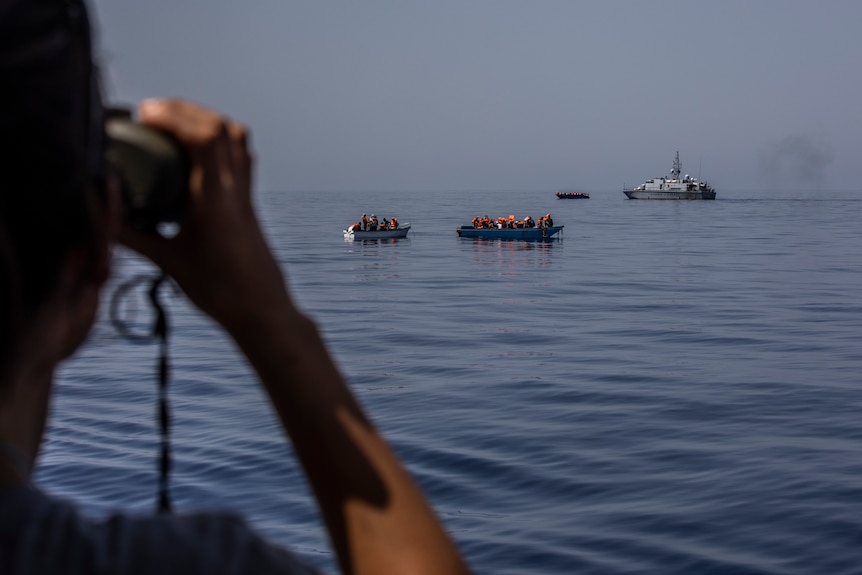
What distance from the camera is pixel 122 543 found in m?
0.92

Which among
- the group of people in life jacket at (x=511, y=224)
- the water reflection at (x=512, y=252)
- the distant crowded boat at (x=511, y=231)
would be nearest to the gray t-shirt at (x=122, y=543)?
the water reflection at (x=512, y=252)

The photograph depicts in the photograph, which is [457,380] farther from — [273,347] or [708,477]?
[273,347]

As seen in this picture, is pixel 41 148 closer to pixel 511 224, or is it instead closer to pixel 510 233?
pixel 510 233

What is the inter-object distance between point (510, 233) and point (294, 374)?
5623cm

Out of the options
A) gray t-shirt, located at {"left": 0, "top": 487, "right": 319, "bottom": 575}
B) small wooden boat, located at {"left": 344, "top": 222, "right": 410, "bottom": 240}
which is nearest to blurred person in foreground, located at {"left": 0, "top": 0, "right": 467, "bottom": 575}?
gray t-shirt, located at {"left": 0, "top": 487, "right": 319, "bottom": 575}

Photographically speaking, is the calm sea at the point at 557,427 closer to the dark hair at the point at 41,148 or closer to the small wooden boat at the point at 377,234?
the dark hair at the point at 41,148

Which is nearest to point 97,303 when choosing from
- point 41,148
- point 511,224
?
point 41,148

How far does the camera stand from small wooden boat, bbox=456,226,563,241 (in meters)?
56.5

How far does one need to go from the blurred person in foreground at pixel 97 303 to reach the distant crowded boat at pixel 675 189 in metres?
134

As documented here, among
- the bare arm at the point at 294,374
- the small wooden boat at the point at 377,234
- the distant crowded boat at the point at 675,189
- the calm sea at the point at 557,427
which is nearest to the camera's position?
the bare arm at the point at 294,374

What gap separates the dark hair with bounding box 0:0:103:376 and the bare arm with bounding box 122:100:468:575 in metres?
0.20

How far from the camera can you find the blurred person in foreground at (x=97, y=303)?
2.97 ft

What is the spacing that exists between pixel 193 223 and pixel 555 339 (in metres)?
19.9

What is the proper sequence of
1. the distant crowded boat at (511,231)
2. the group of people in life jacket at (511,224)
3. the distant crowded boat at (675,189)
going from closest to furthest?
the distant crowded boat at (511,231)
the group of people in life jacket at (511,224)
the distant crowded boat at (675,189)
